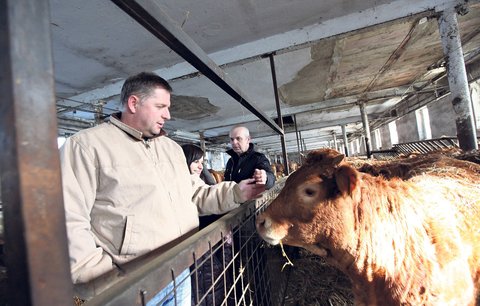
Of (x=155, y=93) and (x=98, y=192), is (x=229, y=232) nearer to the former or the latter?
(x=98, y=192)

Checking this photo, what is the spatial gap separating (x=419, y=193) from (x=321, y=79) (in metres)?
4.83

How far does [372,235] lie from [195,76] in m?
3.94


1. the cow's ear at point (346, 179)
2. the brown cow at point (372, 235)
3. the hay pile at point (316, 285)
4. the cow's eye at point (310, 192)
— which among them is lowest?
the hay pile at point (316, 285)

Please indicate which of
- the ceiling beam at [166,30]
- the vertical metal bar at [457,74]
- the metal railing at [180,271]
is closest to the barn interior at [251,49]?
the ceiling beam at [166,30]

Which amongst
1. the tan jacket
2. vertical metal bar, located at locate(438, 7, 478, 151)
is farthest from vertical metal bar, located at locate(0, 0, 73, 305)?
vertical metal bar, located at locate(438, 7, 478, 151)

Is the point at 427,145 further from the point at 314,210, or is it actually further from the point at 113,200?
the point at 113,200

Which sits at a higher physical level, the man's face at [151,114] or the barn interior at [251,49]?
the barn interior at [251,49]

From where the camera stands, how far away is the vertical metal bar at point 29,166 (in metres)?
0.32

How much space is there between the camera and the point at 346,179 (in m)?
1.50

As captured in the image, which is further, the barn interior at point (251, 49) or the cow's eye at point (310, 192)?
the barn interior at point (251, 49)

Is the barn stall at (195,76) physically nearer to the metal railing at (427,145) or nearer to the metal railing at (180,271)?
the metal railing at (180,271)

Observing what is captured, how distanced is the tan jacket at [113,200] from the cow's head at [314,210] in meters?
0.58

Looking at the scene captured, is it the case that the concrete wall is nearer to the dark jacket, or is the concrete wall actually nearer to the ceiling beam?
the dark jacket

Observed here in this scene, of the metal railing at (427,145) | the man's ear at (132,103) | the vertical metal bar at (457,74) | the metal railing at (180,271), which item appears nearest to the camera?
the metal railing at (180,271)
